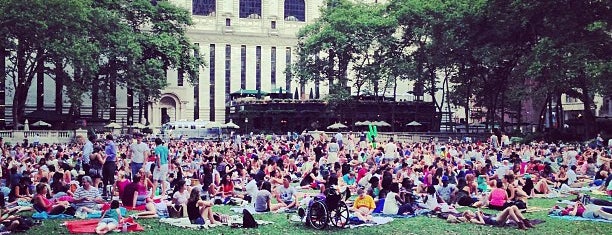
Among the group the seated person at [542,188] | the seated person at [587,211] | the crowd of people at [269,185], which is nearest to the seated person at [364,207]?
the crowd of people at [269,185]

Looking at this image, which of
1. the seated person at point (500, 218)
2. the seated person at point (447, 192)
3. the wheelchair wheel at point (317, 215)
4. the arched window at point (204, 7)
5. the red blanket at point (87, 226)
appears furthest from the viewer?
the arched window at point (204, 7)

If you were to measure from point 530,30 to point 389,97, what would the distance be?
2700 cm

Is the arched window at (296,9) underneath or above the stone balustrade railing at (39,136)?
above

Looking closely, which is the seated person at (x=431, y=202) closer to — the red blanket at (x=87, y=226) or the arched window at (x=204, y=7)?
the red blanket at (x=87, y=226)

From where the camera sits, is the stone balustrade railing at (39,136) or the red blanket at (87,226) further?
the stone balustrade railing at (39,136)

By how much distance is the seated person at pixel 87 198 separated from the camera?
49.8 ft

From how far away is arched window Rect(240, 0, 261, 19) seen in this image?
80500 millimetres

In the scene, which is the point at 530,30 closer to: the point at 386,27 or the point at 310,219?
→ the point at 386,27

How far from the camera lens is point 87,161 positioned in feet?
63.5

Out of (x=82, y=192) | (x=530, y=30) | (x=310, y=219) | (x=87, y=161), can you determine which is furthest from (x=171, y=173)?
(x=530, y=30)

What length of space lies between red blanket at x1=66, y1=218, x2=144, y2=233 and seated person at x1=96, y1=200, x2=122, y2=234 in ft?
0.48

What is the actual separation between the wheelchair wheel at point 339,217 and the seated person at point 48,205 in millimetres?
6255

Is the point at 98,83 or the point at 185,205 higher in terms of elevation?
the point at 98,83

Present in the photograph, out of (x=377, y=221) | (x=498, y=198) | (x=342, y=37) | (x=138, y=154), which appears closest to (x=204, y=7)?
(x=342, y=37)
